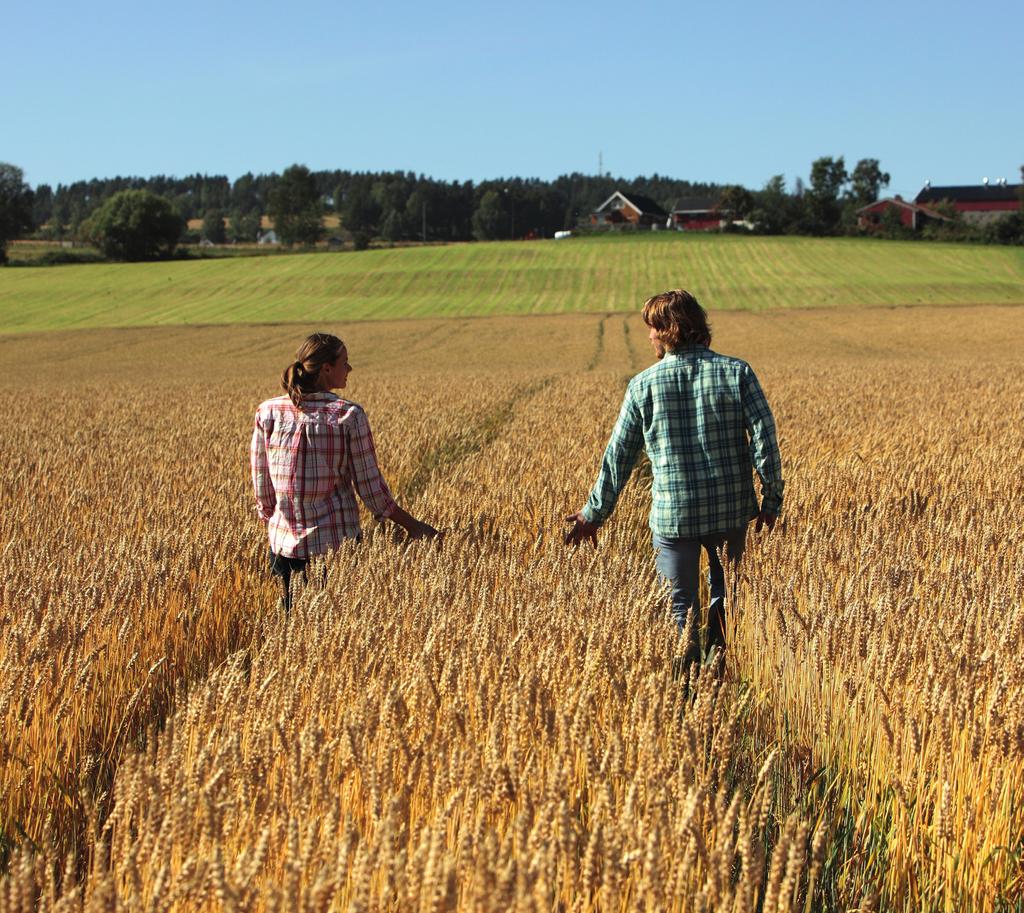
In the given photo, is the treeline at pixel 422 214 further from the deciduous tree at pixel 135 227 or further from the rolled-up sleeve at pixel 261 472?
the rolled-up sleeve at pixel 261 472

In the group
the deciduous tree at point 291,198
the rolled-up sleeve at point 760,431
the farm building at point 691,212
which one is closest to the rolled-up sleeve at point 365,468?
the rolled-up sleeve at point 760,431

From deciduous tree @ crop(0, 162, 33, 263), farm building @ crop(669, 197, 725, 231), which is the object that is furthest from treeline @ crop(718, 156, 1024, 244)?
deciduous tree @ crop(0, 162, 33, 263)

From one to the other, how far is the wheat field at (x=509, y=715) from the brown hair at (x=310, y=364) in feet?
2.54

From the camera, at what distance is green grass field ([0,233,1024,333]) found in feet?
182

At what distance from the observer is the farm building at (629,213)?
5251 inches

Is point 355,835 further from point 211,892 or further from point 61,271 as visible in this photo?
point 61,271

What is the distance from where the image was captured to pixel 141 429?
1264cm

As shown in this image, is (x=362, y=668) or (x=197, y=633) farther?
(x=197, y=633)

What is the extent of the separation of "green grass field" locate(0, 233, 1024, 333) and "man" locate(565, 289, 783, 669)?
5026 cm

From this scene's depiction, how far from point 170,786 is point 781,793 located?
5.42 ft

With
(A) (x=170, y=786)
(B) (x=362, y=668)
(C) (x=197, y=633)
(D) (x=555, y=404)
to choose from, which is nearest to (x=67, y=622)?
(C) (x=197, y=633)

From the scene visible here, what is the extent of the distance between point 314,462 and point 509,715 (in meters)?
2.24

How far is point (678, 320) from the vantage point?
413 cm

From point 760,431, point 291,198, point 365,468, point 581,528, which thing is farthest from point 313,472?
point 291,198
